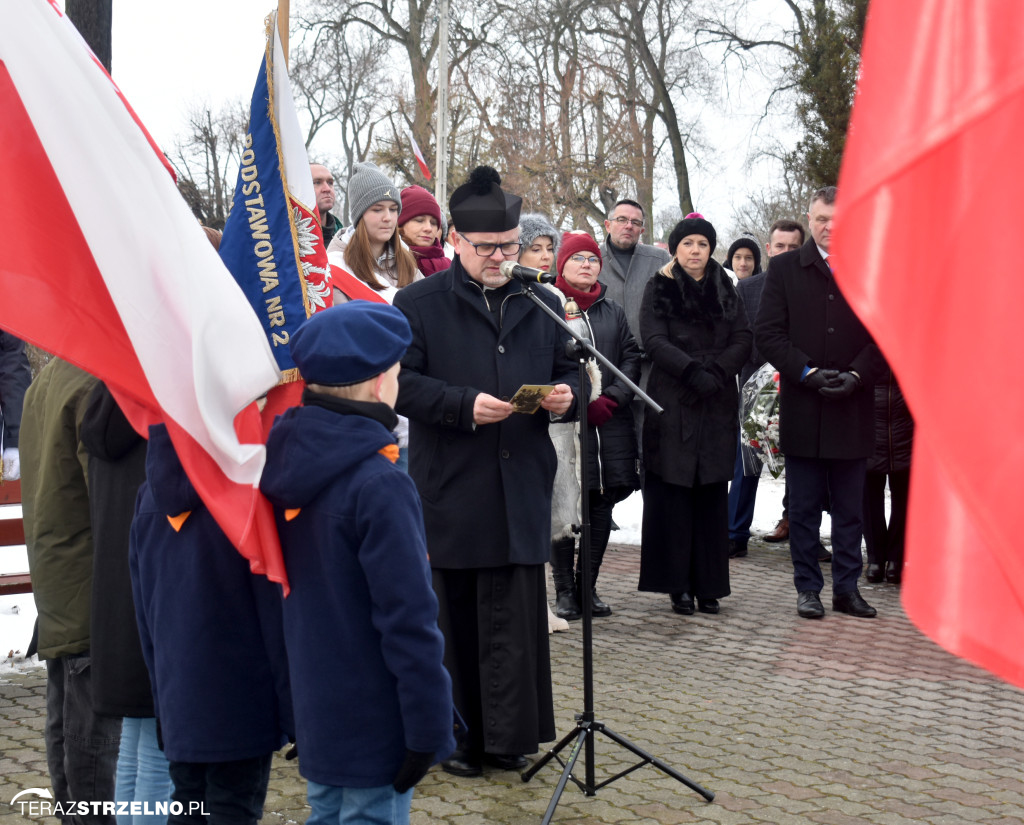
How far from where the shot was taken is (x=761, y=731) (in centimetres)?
514

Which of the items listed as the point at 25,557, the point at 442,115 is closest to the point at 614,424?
the point at 25,557

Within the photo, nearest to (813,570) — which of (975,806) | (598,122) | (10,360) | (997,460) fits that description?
(975,806)

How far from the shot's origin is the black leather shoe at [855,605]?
7316 millimetres

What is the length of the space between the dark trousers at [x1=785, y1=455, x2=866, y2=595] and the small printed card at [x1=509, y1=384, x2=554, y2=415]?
329cm

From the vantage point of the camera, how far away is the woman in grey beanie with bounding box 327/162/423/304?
557 cm

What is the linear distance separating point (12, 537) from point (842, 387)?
4.64m

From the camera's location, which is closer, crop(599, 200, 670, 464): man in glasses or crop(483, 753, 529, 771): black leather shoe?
crop(483, 753, 529, 771): black leather shoe

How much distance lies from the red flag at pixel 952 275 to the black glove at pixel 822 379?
5.82 meters

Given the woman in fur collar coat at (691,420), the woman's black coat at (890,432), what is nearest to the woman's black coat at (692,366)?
the woman in fur collar coat at (691,420)

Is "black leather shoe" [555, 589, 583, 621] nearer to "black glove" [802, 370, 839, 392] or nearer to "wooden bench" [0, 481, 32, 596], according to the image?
"black glove" [802, 370, 839, 392]

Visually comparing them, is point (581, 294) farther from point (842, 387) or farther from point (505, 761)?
point (505, 761)

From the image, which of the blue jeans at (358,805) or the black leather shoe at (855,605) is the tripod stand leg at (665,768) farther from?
the black leather shoe at (855,605)

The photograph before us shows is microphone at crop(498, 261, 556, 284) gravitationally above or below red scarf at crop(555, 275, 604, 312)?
above

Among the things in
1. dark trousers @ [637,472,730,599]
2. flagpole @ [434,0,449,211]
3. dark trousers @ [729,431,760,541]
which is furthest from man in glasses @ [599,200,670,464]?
flagpole @ [434,0,449,211]
